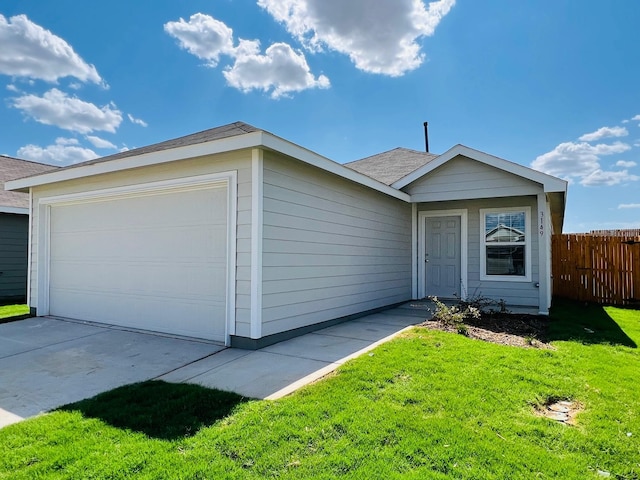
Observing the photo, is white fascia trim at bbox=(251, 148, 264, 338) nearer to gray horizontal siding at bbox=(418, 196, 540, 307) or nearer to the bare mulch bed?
the bare mulch bed

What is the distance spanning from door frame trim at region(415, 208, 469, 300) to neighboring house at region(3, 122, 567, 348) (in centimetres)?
3

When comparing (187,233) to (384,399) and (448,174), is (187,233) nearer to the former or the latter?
(384,399)

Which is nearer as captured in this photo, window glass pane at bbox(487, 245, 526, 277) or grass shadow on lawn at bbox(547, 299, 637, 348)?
grass shadow on lawn at bbox(547, 299, 637, 348)

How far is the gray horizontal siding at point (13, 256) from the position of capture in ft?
36.1

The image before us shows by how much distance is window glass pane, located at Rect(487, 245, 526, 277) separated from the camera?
28.4 ft

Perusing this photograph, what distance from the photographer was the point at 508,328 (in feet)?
21.4

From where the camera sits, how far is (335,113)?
40.7 feet

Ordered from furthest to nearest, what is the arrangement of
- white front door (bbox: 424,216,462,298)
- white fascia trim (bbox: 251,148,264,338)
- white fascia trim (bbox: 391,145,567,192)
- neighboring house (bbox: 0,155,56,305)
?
neighboring house (bbox: 0,155,56,305)
white front door (bbox: 424,216,462,298)
white fascia trim (bbox: 391,145,567,192)
white fascia trim (bbox: 251,148,264,338)

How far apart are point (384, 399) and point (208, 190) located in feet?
12.8

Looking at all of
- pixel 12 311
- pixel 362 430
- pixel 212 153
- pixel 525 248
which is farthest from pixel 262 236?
pixel 12 311

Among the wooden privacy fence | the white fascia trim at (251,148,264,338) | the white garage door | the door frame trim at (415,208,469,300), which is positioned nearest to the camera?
the white fascia trim at (251,148,264,338)

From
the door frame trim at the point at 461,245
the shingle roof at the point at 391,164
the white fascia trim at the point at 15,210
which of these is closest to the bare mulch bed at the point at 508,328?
the door frame trim at the point at 461,245

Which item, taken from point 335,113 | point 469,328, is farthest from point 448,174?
point 335,113

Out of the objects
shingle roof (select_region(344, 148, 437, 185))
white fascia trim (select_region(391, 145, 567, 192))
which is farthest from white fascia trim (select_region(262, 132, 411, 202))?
shingle roof (select_region(344, 148, 437, 185))
